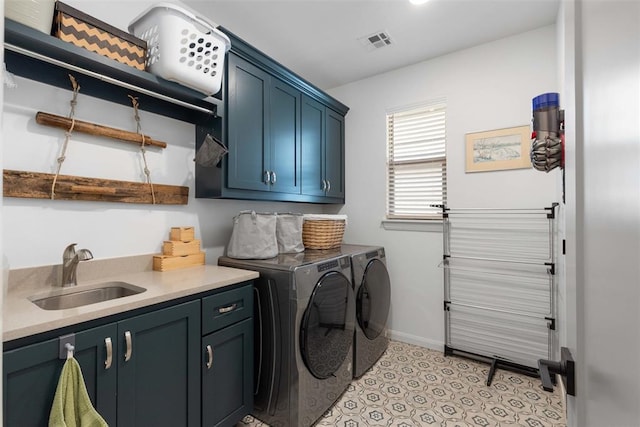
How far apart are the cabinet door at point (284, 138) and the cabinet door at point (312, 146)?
0.09 meters

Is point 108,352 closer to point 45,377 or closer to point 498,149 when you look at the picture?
point 45,377

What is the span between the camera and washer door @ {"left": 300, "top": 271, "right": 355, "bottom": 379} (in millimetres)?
1843

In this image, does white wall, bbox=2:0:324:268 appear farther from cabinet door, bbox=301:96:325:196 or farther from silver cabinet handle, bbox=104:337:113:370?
cabinet door, bbox=301:96:325:196

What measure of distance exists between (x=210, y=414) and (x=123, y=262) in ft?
3.28

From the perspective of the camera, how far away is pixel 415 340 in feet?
9.62

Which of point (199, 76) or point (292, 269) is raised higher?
point (199, 76)

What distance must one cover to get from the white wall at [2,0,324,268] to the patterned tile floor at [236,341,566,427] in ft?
4.49

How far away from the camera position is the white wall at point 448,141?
242cm

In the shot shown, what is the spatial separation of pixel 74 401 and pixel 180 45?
1.68 metres

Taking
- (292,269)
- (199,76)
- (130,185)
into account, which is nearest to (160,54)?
(199,76)

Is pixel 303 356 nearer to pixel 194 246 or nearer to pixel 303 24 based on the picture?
pixel 194 246

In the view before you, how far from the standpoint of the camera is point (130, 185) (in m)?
1.84

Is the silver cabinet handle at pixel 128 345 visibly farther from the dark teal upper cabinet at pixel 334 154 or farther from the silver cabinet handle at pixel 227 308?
the dark teal upper cabinet at pixel 334 154

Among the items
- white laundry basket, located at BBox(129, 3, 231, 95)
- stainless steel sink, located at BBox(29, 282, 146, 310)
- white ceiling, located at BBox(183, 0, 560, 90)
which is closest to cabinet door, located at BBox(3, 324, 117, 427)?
stainless steel sink, located at BBox(29, 282, 146, 310)
